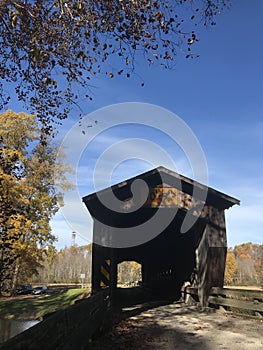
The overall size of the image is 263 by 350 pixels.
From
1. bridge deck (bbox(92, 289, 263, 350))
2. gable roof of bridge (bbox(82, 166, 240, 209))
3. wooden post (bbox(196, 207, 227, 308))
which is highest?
gable roof of bridge (bbox(82, 166, 240, 209))

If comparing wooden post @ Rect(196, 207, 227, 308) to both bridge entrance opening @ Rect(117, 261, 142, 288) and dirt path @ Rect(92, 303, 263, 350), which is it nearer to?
dirt path @ Rect(92, 303, 263, 350)

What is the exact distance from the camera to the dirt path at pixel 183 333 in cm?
612

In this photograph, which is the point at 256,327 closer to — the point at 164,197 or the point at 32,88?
the point at 164,197

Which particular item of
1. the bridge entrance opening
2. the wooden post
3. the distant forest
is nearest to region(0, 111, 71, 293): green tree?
the wooden post

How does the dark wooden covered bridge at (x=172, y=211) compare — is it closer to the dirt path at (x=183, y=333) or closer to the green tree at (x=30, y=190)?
the dirt path at (x=183, y=333)

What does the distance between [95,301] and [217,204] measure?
6.73 m

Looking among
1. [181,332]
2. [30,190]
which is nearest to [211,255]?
[181,332]

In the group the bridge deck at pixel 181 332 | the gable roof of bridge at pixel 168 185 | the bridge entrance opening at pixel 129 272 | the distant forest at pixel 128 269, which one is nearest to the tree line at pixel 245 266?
the distant forest at pixel 128 269

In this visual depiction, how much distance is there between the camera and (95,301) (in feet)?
22.0

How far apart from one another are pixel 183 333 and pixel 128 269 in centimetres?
6845

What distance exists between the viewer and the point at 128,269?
73438 mm

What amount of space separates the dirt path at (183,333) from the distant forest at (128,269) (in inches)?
1497

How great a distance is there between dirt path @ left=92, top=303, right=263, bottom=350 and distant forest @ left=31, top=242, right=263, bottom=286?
38014 mm

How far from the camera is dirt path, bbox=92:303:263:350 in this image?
6121mm
